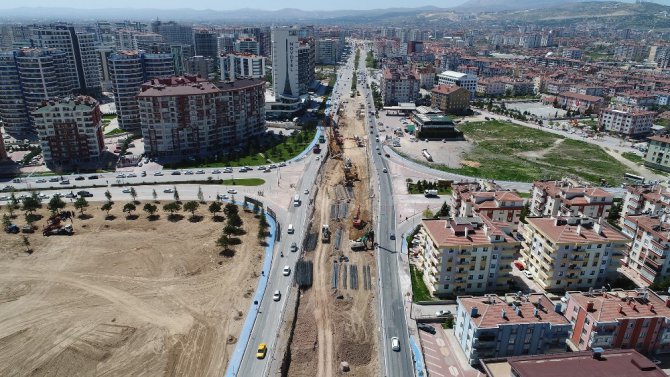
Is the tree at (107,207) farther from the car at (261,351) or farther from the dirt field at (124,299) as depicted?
the car at (261,351)

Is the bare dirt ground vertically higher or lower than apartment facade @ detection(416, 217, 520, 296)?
lower

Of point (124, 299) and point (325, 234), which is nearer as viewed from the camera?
point (124, 299)


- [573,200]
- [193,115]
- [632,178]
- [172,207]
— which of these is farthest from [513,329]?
[193,115]

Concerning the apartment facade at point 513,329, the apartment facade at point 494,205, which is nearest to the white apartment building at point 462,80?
the apartment facade at point 494,205

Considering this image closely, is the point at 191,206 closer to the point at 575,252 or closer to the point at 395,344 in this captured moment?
the point at 395,344

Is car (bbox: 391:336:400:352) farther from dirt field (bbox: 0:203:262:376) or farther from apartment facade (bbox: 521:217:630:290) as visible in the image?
apartment facade (bbox: 521:217:630:290)

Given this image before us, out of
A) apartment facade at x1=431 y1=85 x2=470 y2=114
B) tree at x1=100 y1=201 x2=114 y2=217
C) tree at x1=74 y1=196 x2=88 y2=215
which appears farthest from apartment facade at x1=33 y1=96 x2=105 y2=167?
apartment facade at x1=431 y1=85 x2=470 y2=114

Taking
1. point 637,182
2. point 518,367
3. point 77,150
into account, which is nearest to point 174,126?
point 77,150
